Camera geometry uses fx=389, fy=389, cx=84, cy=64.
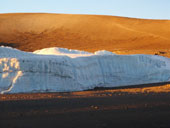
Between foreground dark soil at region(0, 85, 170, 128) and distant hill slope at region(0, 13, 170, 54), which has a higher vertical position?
distant hill slope at region(0, 13, 170, 54)

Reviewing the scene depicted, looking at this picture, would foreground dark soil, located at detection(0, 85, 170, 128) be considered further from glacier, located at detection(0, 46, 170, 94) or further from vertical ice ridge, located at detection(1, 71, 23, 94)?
glacier, located at detection(0, 46, 170, 94)

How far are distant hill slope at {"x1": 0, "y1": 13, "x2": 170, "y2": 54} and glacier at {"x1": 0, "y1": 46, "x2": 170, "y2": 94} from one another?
2344 cm

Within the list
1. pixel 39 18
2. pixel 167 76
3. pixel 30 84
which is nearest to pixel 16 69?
pixel 30 84

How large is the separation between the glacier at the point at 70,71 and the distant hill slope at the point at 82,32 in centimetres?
2344

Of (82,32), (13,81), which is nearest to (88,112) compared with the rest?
(13,81)

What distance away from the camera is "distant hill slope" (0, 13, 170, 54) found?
158ft

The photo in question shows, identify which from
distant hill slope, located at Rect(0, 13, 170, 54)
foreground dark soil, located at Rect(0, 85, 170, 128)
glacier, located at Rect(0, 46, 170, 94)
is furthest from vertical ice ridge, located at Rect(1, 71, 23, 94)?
distant hill slope, located at Rect(0, 13, 170, 54)

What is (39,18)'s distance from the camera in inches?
2473

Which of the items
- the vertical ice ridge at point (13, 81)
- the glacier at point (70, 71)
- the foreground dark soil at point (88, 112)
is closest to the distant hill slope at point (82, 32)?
the glacier at point (70, 71)

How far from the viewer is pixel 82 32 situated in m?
55.9

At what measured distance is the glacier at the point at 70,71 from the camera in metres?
15.6

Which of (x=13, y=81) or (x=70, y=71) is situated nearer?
(x=13, y=81)

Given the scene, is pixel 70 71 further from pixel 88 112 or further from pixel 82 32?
pixel 82 32

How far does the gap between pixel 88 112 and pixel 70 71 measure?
6611mm
